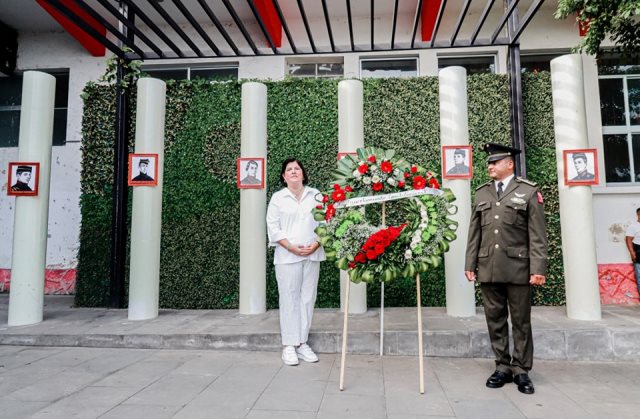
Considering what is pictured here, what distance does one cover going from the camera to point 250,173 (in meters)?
5.45

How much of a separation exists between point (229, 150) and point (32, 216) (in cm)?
281

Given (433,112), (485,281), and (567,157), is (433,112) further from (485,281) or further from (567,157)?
(485,281)

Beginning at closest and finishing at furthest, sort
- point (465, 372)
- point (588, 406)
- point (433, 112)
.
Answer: point (588, 406)
point (465, 372)
point (433, 112)

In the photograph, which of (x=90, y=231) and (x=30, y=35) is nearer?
(x=90, y=231)

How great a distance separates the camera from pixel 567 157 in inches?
199

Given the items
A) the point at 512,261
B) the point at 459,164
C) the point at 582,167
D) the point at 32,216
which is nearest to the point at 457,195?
the point at 459,164

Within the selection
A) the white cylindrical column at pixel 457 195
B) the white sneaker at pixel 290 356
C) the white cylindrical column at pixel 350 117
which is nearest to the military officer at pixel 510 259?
the white cylindrical column at pixel 457 195

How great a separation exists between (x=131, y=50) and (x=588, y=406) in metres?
7.15

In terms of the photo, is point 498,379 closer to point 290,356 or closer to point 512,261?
point 512,261

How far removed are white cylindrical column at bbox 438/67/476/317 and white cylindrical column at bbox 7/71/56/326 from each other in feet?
17.9

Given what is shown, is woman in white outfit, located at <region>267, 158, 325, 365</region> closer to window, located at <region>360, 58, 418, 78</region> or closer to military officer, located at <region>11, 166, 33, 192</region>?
military officer, located at <region>11, 166, 33, 192</region>

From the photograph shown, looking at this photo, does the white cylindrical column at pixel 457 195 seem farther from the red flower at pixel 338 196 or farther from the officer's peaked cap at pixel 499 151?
the red flower at pixel 338 196

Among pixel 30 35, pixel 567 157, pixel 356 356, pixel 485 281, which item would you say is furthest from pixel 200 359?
pixel 30 35

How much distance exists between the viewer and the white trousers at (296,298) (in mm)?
3936
